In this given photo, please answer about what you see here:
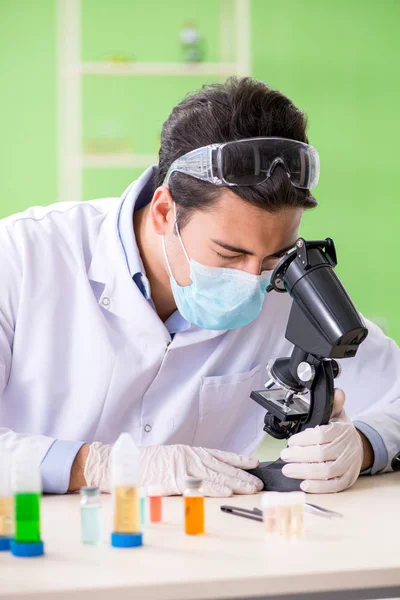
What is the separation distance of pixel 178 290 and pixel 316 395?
482mm

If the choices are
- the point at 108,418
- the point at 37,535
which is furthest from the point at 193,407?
the point at 37,535

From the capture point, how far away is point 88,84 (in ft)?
15.7

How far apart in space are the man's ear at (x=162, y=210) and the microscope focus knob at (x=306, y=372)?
516mm

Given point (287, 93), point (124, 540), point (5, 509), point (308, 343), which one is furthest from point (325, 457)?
point (287, 93)

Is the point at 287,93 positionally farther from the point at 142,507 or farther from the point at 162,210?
the point at 142,507

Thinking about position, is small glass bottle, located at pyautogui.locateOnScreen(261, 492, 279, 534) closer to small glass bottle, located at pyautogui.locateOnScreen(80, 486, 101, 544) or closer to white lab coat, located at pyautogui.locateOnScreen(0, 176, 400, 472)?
small glass bottle, located at pyautogui.locateOnScreen(80, 486, 101, 544)

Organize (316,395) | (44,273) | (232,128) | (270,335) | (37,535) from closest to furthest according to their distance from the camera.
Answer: (37,535) < (316,395) < (232,128) < (44,273) < (270,335)

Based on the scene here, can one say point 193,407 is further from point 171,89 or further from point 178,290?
point 171,89

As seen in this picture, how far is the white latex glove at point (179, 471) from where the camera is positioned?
1.62 metres

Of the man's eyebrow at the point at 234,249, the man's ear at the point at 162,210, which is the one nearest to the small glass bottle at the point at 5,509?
the man's eyebrow at the point at 234,249

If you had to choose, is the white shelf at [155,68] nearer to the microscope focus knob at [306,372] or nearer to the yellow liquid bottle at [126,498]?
the microscope focus knob at [306,372]

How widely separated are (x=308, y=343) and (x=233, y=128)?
51 cm

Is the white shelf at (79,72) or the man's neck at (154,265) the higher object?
the white shelf at (79,72)

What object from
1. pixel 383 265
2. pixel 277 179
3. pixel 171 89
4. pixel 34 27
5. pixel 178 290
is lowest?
pixel 383 265
